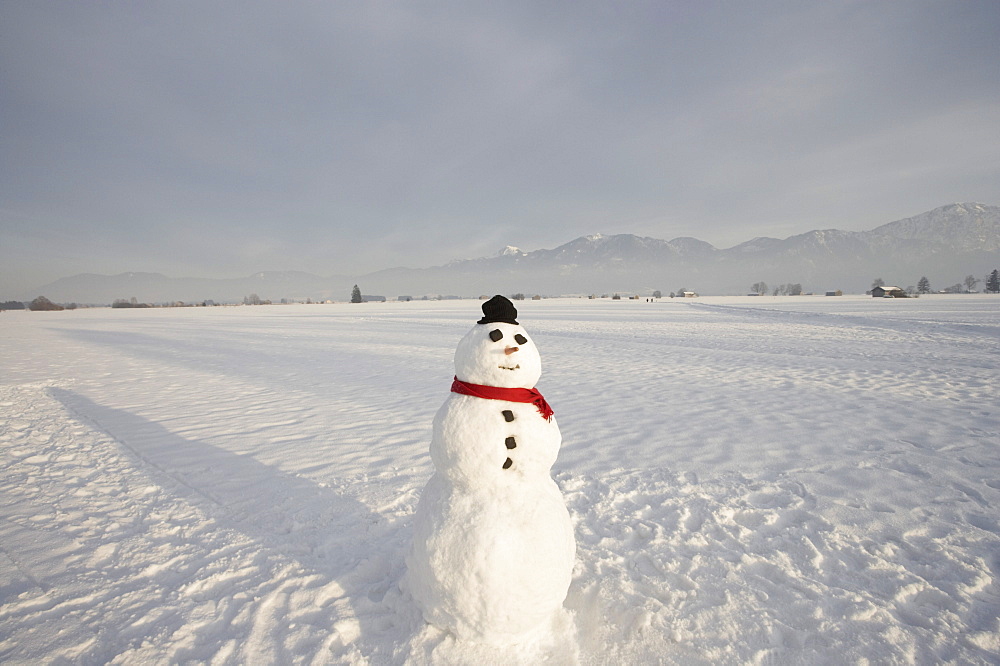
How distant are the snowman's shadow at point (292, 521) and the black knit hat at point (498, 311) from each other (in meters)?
2.18

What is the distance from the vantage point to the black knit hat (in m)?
2.59

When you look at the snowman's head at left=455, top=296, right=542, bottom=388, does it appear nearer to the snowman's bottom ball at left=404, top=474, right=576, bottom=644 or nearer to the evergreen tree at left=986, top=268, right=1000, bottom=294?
the snowman's bottom ball at left=404, top=474, right=576, bottom=644

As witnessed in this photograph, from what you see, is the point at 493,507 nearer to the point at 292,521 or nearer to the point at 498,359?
the point at 498,359

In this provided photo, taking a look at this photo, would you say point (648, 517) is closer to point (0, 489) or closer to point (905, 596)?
point (905, 596)

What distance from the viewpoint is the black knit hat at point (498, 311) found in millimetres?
2586

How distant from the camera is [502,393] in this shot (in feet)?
7.98

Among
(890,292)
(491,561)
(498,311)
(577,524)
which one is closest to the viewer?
(491,561)

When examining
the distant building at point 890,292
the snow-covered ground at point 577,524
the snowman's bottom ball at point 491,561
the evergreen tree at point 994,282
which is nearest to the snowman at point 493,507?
the snowman's bottom ball at point 491,561

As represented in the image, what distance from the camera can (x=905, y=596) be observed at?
2.98 m

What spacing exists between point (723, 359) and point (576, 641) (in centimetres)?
1206

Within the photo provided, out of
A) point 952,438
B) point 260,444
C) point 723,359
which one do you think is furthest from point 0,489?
point 723,359

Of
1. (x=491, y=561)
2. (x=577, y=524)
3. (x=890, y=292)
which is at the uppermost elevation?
(x=890, y=292)

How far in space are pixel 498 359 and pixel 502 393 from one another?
0.21 metres

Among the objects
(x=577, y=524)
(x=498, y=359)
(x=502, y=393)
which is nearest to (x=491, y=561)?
(x=502, y=393)
